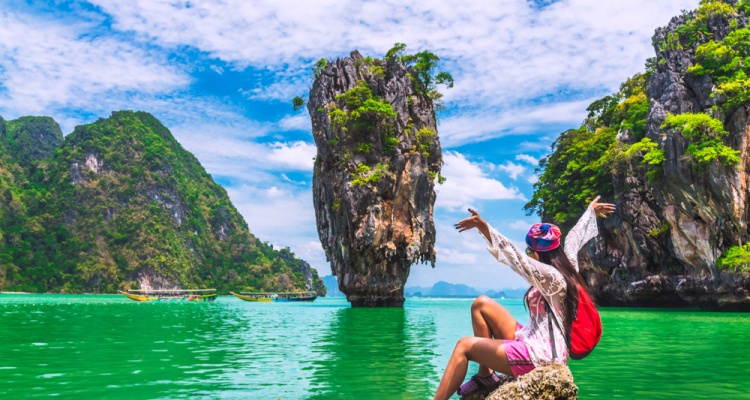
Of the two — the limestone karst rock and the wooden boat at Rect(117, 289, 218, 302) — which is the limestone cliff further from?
the wooden boat at Rect(117, 289, 218, 302)

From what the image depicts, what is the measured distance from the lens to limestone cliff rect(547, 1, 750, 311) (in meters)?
29.3

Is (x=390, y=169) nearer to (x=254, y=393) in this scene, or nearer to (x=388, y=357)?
(x=388, y=357)

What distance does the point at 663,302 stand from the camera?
36.6 m

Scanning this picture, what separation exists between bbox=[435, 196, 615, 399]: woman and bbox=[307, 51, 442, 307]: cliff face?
32262 millimetres

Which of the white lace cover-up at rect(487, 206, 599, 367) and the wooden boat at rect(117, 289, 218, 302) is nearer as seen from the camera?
the white lace cover-up at rect(487, 206, 599, 367)

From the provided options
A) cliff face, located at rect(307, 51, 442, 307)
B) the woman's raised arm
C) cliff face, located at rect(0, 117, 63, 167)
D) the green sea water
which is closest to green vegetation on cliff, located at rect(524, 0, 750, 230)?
cliff face, located at rect(307, 51, 442, 307)

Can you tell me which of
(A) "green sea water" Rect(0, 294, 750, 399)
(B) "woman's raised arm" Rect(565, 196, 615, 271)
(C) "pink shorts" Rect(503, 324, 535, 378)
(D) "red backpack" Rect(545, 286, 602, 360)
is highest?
(B) "woman's raised arm" Rect(565, 196, 615, 271)

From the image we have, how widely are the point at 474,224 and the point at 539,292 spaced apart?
674 mm

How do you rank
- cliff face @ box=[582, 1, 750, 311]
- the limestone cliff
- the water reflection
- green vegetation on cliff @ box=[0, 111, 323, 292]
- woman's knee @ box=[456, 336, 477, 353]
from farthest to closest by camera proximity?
green vegetation on cliff @ box=[0, 111, 323, 292], cliff face @ box=[582, 1, 750, 311], the limestone cliff, the water reflection, woman's knee @ box=[456, 336, 477, 353]

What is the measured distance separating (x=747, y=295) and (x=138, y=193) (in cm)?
11670

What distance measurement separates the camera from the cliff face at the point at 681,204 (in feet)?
96.4

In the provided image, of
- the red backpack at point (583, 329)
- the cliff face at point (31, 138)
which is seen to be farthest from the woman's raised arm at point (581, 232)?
the cliff face at point (31, 138)

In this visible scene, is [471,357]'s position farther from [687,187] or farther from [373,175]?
[373,175]

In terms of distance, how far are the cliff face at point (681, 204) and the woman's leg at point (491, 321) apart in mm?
29649
